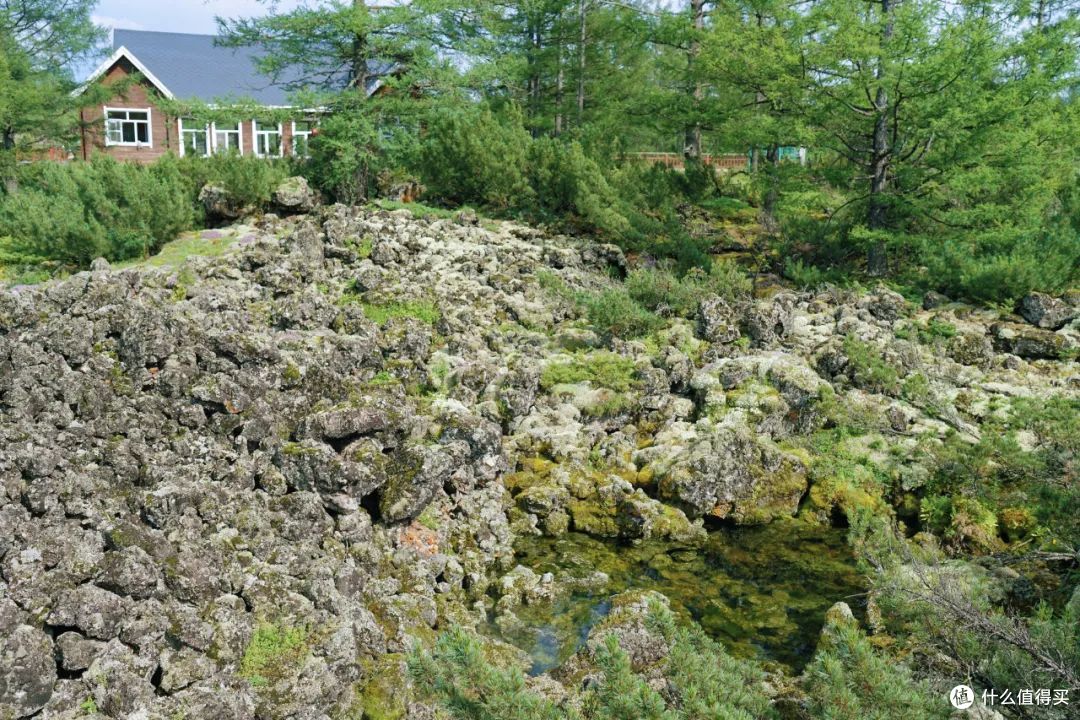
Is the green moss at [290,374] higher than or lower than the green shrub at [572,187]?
lower

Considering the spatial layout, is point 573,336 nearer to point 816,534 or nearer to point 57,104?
point 816,534

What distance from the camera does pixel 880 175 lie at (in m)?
17.5

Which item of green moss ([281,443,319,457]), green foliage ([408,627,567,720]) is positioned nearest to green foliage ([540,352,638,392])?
green moss ([281,443,319,457])

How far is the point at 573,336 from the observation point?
590 inches

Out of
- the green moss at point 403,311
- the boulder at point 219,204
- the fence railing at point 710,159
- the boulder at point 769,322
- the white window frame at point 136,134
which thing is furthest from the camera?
the white window frame at point 136,134

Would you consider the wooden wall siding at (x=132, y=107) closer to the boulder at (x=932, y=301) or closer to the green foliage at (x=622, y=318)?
the green foliage at (x=622, y=318)

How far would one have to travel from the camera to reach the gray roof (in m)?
34.0

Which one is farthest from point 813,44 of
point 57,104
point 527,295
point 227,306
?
point 57,104

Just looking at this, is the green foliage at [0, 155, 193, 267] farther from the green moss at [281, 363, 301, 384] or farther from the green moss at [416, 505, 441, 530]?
the green moss at [416, 505, 441, 530]

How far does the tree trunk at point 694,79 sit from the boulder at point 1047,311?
9577 millimetres

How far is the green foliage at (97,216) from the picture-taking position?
17188 millimetres

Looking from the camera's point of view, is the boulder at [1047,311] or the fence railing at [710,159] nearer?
the boulder at [1047,311]

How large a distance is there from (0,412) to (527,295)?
9.45 meters

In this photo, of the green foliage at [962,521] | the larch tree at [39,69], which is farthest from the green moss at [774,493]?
the larch tree at [39,69]
